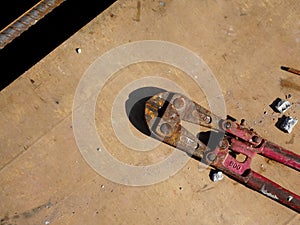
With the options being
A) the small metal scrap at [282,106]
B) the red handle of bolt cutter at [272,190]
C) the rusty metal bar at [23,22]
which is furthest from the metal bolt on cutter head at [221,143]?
the rusty metal bar at [23,22]

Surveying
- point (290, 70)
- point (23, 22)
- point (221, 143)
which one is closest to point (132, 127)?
point (221, 143)

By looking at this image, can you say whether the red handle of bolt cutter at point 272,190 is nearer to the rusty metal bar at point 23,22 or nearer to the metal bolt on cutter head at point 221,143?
the metal bolt on cutter head at point 221,143

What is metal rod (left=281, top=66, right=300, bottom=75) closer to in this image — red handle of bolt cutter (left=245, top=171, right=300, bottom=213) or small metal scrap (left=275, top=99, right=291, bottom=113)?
small metal scrap (left=275, top=99, right=291, bottom=113)

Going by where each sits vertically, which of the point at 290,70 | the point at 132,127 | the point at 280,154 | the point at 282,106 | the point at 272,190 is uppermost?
the point at 132,127

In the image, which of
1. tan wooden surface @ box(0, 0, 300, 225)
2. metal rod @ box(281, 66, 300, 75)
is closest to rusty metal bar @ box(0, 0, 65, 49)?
tan wooden surface @ box(0, 0, 300, 225)

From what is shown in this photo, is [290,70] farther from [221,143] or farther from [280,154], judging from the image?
[221,143]
